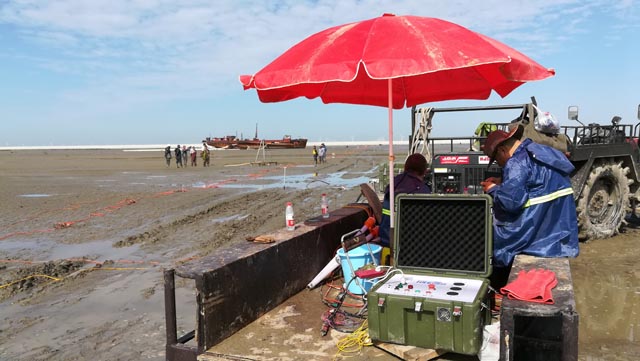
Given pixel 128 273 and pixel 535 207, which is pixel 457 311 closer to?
pixel 535 207

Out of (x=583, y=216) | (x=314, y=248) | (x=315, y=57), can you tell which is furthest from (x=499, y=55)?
(x=583, y=216)

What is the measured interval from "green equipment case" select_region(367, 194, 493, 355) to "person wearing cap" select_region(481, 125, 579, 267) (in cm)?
37

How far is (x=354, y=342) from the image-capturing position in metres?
3.11

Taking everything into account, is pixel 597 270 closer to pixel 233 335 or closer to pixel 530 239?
pixel 530 239

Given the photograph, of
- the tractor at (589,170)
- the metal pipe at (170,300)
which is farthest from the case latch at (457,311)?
the tractor at (589,170)

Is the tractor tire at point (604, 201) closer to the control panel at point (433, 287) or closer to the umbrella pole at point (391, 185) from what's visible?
the umbrella pole at point (391, 185)

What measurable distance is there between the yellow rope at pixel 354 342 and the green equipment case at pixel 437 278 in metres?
0.15

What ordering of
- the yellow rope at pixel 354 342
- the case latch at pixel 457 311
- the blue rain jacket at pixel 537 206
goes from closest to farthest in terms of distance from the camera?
the case latch at pixel 457 311 → the yellow rope at pixel 354 342 → the blue rain jacket at pixel 537 206

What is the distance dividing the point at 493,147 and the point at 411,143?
5.74 meters

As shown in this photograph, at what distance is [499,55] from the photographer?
10.5ft

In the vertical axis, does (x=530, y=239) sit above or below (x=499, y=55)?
below

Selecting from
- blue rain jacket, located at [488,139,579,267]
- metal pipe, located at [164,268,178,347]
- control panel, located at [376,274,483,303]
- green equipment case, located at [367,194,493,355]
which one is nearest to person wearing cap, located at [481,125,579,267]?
blue rain jacket, located at [488,139,579,267]

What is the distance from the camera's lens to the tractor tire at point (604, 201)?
7.30m

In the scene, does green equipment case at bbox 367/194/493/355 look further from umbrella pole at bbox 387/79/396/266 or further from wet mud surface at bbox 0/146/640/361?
umbrella pole at bbox 387/79/396/266
